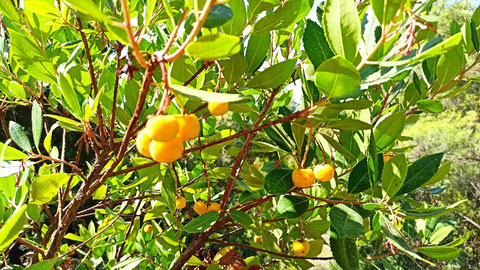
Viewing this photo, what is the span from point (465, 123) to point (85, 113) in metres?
14.0

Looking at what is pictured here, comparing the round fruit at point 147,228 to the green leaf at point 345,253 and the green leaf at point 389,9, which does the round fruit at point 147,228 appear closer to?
the green leaf at point 345,253

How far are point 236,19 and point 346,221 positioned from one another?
39 cm

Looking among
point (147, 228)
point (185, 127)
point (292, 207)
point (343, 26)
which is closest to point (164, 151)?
point (185, 127)

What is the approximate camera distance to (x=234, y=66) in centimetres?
68

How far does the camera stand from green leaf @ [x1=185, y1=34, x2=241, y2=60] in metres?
0.35

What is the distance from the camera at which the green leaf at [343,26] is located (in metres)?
0.47

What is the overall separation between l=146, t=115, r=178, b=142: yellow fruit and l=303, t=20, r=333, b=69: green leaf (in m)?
0.29

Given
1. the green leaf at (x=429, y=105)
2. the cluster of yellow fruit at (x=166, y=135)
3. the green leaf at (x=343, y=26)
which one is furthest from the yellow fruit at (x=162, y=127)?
the green leaf at (x=429, y=105)

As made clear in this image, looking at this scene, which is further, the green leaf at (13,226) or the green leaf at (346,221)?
the green leaf at (346,221)

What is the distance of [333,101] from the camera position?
546 mm

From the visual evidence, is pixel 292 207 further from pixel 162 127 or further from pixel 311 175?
pixel 162 127

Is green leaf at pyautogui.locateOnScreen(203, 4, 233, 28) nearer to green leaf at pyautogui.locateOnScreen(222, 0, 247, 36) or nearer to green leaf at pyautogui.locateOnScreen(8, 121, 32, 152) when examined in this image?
green leaf at pyautogui.locateOnScreen(222, 0, 247, 36)

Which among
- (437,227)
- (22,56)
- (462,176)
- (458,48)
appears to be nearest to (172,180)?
(22,56)

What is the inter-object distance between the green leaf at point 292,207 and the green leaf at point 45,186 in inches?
17.0
